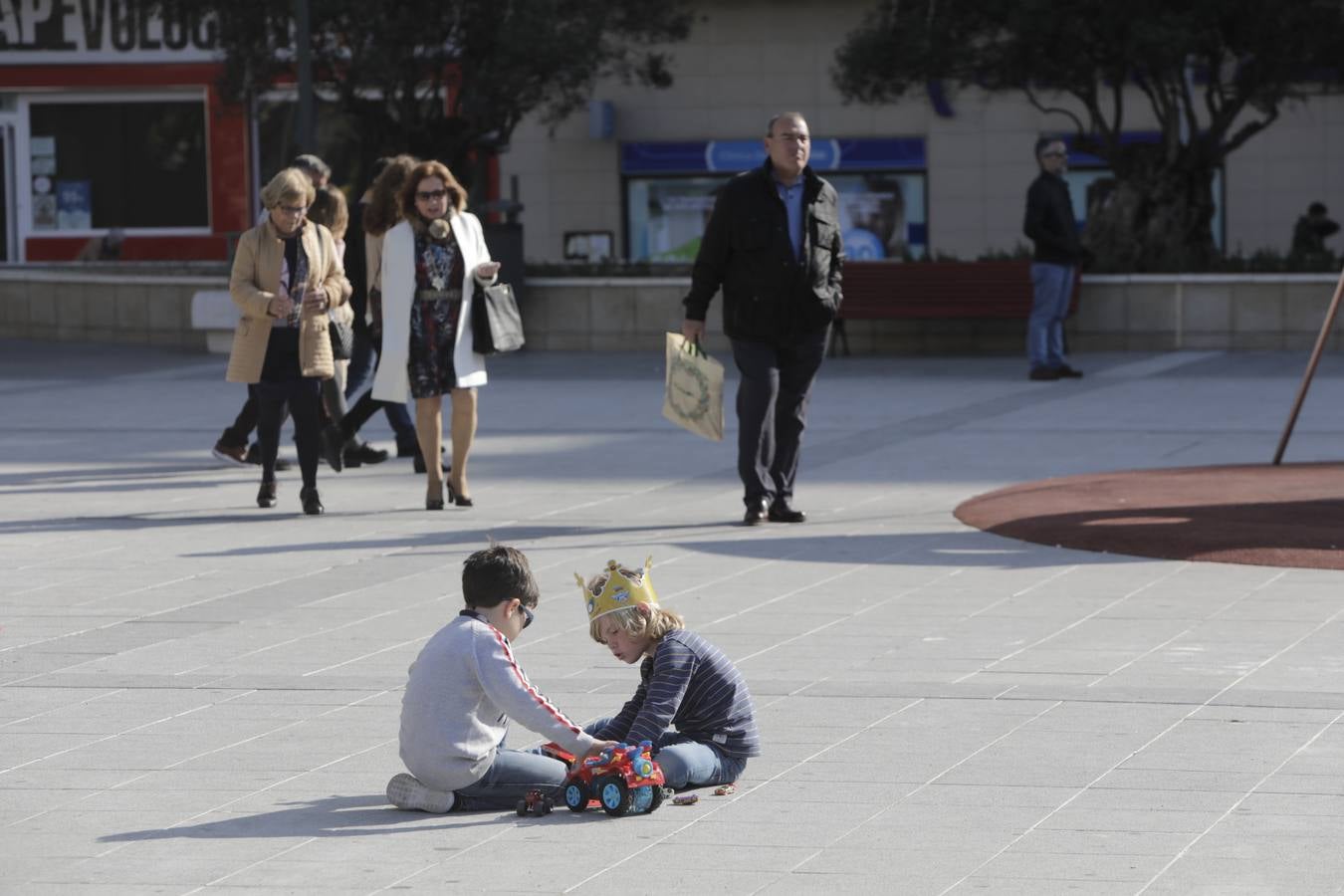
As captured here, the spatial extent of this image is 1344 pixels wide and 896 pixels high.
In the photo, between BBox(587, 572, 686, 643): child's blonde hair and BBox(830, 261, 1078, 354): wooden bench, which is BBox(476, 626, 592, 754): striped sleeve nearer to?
BBox(587, 572, 686, 643): child's blonde hair

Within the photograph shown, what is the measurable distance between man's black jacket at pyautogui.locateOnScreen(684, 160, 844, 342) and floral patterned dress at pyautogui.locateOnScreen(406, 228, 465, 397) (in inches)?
51.6

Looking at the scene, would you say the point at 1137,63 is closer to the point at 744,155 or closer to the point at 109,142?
the point at 744,155

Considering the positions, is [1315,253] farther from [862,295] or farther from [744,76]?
[744,76]

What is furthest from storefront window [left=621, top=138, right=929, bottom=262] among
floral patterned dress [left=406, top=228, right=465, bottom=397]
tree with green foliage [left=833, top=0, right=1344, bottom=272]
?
floral patterned dress [left=406, top=228, right=465, bottom=397]

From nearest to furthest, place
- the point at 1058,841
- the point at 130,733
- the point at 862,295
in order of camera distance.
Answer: the point at 1058,841 → the point at 130,733 → the point at 862,295

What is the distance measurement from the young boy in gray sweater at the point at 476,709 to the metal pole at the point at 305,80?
1625 centimetres

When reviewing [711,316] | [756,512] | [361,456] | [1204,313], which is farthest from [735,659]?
[711,316]

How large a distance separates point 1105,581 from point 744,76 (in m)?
24.8

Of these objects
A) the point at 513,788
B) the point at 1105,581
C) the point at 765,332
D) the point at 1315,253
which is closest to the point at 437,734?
the point at 513,788

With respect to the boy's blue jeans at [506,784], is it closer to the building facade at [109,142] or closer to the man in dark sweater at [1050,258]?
the man in dark sweater at [1050,258]

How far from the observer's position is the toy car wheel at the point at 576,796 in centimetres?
532

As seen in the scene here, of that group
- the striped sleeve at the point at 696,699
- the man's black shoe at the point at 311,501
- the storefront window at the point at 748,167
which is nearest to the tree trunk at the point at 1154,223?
the storefront window at the point at 748,167

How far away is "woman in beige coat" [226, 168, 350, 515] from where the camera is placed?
435 inches

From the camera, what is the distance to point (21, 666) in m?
7.38
